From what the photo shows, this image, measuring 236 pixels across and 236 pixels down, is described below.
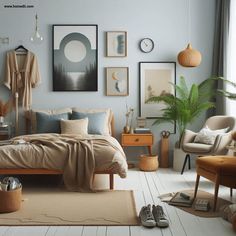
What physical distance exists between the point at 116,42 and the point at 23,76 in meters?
1.68

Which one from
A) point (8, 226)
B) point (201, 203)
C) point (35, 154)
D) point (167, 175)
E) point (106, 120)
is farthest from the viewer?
point (106, 120)

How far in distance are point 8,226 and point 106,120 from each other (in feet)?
10.2

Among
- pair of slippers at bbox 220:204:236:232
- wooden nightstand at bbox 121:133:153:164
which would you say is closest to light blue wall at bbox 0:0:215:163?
wooden nightstand at bbox 121:133:153:164

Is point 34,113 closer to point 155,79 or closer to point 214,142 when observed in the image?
point 155,79

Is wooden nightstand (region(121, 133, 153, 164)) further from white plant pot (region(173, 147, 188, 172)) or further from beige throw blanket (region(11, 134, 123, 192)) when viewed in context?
beige throw blanket (region(11, 134, 123, 192))

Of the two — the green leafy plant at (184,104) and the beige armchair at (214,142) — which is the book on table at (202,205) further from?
the green leafy plant at (184,104)

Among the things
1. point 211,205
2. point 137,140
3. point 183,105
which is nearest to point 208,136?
point 183,105

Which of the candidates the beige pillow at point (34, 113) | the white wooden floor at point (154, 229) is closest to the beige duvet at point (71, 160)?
the white wooden floor at point (154, 229)

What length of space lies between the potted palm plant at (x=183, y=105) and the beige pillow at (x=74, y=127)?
1164 mm

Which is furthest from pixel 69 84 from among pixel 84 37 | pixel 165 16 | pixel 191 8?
pixel 191 8

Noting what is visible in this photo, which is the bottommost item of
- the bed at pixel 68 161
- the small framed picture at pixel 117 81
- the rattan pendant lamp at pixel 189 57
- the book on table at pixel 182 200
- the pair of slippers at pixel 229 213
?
the book on table at pixel 182 200

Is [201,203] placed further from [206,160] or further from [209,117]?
[209,117]

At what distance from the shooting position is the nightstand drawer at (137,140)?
255 inches

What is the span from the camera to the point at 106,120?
653cm
